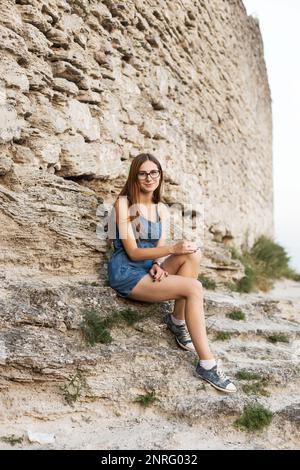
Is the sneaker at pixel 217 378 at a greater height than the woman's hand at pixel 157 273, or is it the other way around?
→ the woman's hand at pixel 157 273

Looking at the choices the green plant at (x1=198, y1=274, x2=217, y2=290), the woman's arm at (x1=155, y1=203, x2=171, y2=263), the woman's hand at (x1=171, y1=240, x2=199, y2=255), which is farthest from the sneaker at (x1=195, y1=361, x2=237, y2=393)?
the green plant at (x1=198, y1=274, x2=217, y2=290)

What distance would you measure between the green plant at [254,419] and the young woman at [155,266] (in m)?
0.17

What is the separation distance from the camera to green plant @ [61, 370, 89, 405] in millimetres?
2510

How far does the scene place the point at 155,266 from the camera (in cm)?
301

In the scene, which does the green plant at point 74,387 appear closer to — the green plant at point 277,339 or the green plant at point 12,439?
the green plant at point 12,439

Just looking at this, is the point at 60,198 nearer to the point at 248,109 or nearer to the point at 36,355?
the point at 36,355

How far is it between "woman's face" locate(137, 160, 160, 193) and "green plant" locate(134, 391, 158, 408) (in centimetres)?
132

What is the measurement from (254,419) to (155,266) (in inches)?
41.3

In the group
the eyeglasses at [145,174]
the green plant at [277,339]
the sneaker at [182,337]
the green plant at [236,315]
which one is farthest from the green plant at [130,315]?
the green plant at [277,339]

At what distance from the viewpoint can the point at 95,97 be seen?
406 centimetres

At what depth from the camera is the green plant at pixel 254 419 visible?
2508mm

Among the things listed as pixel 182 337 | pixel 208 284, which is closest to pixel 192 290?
pixel 182 337

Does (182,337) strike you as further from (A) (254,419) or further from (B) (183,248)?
(A) (254,419)

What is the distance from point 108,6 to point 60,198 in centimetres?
205
